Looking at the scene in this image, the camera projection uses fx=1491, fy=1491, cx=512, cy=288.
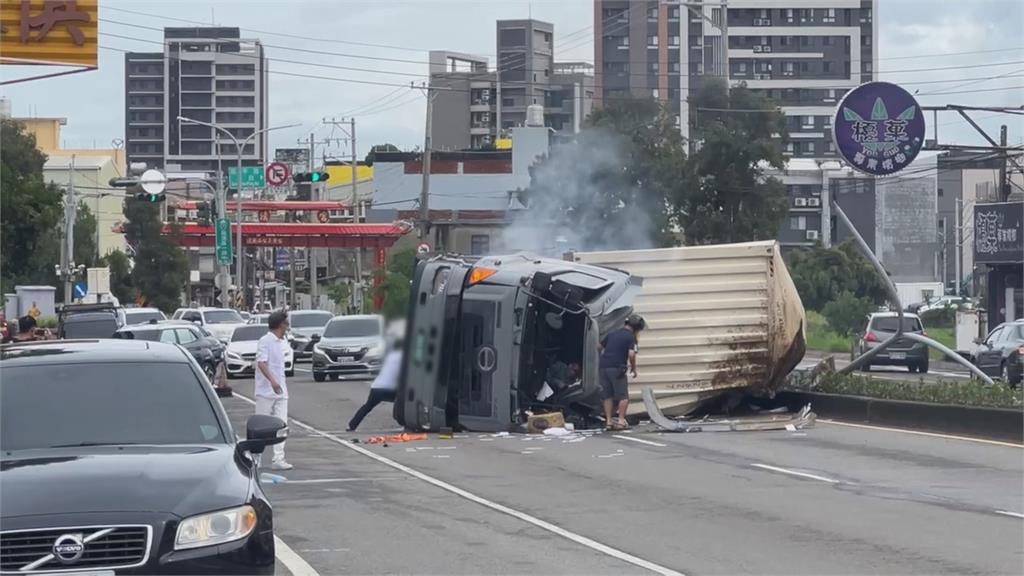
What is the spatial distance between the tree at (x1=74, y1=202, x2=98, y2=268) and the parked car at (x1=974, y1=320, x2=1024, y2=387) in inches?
2311

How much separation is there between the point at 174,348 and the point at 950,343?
48888 millimetres

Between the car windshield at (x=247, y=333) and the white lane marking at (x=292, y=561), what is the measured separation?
2972 centimetres

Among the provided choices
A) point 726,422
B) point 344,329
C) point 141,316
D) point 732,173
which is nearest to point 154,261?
point 141,316

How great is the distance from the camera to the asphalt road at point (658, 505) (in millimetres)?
10727

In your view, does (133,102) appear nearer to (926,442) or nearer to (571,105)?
(571,105)

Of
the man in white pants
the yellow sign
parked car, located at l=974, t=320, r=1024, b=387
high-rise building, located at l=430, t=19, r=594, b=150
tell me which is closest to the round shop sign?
the man in white pants

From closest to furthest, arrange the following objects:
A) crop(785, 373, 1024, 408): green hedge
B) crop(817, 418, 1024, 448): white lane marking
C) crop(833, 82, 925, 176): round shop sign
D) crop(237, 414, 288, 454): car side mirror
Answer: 1. crop(237, 414, 288, 454): car side mirror
2. crop(817, 418, 1024, 448): white lane marking
3. crop(785, 373, 1024, 408): green hedge
4. crop(833, 82, 925, 176): round shop sign

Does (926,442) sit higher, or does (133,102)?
(133,102)

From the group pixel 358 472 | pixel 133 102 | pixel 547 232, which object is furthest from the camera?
pixel 133 102

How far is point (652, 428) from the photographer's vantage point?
22016mm

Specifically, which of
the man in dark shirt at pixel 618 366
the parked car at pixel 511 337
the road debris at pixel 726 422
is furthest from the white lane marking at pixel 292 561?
the road debris at pixel 726 422

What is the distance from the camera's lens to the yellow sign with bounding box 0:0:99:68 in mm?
23469

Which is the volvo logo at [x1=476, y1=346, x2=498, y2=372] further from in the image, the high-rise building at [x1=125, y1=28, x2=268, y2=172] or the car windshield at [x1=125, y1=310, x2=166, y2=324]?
the high-rise building at [x1=125, y1=28, x2=268, y2=172]

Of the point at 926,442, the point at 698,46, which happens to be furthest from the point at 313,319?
the point at 698,46
